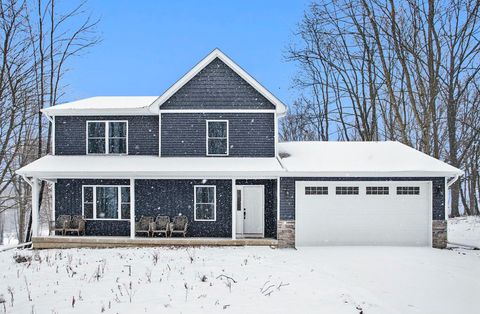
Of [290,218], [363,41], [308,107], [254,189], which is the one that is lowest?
[290,218]

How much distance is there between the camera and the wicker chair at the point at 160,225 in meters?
15.3

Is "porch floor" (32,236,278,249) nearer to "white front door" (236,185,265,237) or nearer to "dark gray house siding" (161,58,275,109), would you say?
"white front door" (236,185,265,237)

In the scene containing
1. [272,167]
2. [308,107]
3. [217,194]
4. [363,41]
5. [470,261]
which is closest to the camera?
[470,261]

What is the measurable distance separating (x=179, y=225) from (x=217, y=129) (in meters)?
3.96

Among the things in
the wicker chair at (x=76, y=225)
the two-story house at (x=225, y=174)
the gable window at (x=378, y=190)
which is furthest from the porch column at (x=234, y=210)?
the wicker chair at (x=76, y=225)

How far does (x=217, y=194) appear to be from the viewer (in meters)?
15.9

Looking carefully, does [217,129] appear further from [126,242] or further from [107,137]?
[126,242]

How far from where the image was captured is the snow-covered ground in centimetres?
1709

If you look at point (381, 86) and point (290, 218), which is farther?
point (381, 86)

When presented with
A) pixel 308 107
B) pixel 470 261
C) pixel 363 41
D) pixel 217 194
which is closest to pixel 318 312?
pixel 470 261

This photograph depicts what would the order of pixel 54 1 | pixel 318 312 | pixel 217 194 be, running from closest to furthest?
1. pixel 318 312
2. pixel 217 194
3. pixel 54 1

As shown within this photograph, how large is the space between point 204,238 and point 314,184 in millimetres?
4517

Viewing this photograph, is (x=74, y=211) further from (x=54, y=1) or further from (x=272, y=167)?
(x=54, y=1)

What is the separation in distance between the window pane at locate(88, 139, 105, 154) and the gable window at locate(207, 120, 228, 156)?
4.32 metres
